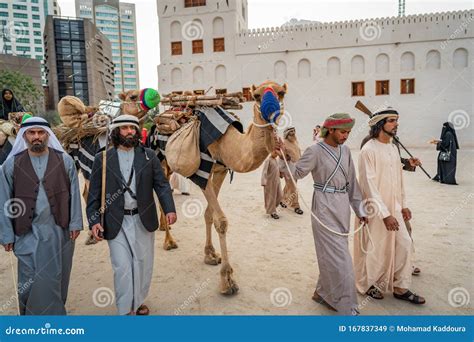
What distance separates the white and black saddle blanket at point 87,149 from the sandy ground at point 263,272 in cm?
124

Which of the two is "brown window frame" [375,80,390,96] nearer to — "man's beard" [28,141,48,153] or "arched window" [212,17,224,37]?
"arched window" [212,17,224,37]

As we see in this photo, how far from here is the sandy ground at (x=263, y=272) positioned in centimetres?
330

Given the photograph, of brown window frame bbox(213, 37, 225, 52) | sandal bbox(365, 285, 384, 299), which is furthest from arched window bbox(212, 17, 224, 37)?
sandal bbox(365, 285, 384, 299)

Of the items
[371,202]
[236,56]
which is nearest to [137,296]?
[371,202]

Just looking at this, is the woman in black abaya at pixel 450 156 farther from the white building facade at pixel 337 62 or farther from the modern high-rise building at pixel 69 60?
the modern high-rise building at pixel 69 60

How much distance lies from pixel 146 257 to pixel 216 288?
100 cm

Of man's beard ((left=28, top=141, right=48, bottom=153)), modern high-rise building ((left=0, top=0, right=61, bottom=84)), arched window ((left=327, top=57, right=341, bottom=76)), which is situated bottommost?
man's beard ((left=28, top=141, right=48, bottom=153))

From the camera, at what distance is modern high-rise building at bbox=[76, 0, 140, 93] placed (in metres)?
84.4

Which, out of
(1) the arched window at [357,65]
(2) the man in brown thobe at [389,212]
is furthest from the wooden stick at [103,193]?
(1) the arched window at [357,65]

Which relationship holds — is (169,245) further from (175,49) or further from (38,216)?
(175,49)

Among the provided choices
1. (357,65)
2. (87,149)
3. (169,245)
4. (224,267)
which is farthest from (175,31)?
(224,267)

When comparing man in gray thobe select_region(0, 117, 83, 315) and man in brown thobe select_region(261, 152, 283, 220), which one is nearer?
man in gray thobe select_region(0, 117, 83, 315)

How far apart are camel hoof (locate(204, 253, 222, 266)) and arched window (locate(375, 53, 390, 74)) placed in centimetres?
2300

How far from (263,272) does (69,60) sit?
48.1 metres
